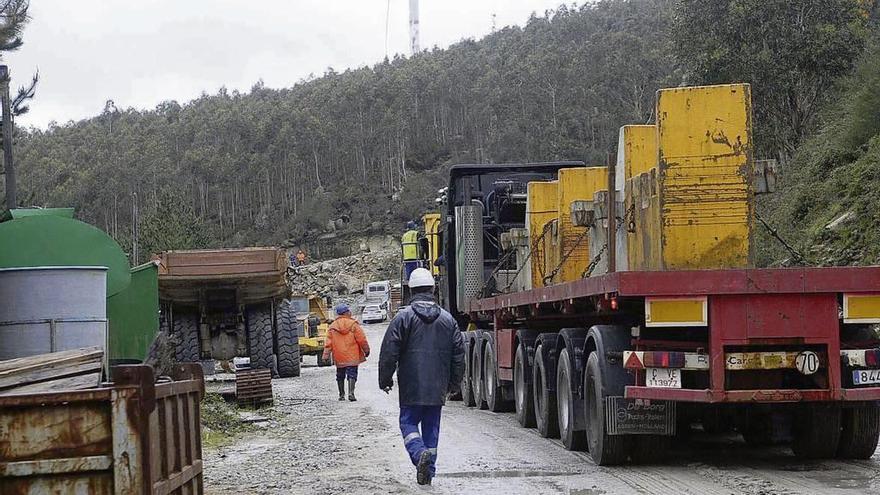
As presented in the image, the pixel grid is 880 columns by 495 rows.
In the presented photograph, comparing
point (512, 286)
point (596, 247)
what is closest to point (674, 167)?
point (596, 247)

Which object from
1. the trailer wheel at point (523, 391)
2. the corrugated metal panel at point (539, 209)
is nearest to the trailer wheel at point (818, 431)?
the trailer wheel at point (523, 391)

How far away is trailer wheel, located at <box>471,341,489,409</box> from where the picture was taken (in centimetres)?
1659

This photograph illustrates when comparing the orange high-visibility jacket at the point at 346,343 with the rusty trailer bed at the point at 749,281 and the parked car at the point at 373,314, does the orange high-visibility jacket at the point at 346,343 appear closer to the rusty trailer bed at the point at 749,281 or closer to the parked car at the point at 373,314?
the rusty trailer bed at the point at 749,281

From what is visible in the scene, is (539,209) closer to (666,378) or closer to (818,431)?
(818,431)

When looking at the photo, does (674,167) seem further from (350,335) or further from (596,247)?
(350,335)

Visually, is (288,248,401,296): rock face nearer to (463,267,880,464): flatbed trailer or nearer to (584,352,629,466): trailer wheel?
(584,352,629,466): trailer wheel

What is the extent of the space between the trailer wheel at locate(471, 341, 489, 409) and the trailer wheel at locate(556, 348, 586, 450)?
213 inches

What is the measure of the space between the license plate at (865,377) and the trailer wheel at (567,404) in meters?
2.74

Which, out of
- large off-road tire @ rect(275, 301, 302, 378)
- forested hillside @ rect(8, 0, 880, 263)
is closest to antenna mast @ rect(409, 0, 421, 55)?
forested hillside @ rect(8, 0, 880, 263)

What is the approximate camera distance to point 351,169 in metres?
104

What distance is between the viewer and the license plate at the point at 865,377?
8.20m

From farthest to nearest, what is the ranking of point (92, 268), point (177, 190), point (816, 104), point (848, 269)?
point (177, 190), point (816, 104), point (92, 268), point (848, 269)

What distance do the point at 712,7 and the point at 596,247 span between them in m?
22.5

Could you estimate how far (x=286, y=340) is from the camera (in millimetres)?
24766
